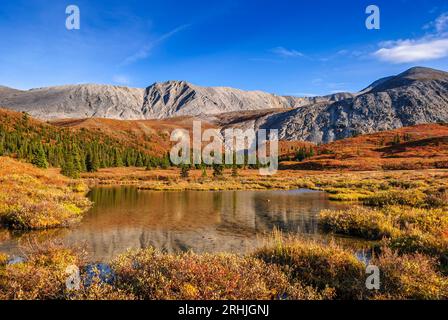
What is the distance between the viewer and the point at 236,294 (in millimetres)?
8938

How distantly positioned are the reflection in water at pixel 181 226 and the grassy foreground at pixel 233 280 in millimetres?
4865

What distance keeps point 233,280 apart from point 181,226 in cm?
1407

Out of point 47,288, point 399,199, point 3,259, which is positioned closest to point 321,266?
point 47,288

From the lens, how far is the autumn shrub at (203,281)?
8.96 metres

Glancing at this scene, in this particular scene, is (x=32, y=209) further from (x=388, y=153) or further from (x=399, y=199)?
(x=388, y=153)

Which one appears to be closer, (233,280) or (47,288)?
(47,288)

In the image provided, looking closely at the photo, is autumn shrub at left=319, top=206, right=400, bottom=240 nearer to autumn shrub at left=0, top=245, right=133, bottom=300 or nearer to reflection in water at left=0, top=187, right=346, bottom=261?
reflection in water at left=0, top=187, right=346, bottom=261

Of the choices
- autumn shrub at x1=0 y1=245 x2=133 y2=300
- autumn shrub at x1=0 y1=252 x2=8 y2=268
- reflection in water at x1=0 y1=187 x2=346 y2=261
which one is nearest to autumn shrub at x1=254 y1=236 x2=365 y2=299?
reflection in water at x1=0 y1=187 x2=346 y2=261

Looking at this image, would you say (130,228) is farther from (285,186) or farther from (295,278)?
(285,186)

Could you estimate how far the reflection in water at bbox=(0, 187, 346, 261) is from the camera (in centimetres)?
1778

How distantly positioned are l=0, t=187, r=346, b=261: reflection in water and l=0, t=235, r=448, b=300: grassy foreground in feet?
16.0

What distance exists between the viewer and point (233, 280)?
31.2 feet

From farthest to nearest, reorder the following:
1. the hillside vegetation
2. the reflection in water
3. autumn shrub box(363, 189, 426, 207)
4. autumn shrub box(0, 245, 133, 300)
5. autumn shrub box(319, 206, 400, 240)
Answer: the hillside vegetation
autumn shrub box(363, 189, 426, 207)
autumn shrub box(319, 206, 400, 240)
the reflection in water
autumn shrub box(0, 245, 133, 300)
